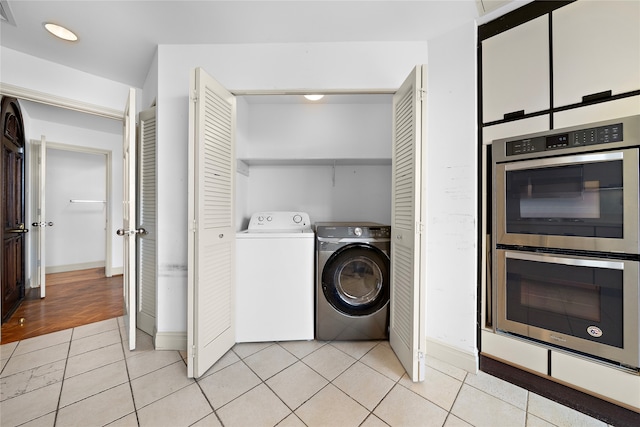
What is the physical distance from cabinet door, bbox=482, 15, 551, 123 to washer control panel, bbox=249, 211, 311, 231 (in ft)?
5.40

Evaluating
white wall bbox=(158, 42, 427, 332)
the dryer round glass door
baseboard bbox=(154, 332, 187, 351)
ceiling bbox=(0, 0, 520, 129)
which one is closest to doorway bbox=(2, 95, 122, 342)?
ceiling bbox=(0, 0, 520, 129)

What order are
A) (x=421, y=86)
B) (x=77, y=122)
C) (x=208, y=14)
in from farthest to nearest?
1. (x=77, y=122)
2. (x=208, y=14)
3. (x=421, y=86)

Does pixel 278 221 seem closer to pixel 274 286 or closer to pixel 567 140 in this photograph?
pixel 274 286

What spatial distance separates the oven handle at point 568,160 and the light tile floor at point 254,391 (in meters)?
1.34

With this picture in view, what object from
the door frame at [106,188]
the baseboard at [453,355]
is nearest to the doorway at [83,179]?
the door frame at [106,188]

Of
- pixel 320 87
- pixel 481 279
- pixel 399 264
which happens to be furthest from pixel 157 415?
pixel 320 87

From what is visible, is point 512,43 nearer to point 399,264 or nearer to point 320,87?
point 320,87

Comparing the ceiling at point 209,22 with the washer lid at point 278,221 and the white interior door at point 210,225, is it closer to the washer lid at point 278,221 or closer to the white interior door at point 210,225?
the white interior door at point 210,225

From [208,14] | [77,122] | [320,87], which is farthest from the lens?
[77,122]

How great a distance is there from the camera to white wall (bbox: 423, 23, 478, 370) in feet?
5.11

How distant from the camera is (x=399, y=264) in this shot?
5.46 ft

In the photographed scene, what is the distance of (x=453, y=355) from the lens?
162cm

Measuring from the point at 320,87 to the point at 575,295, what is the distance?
2035 millimetres

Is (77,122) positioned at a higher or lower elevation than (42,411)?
higher
